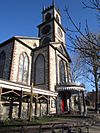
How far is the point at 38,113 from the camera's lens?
1912cm

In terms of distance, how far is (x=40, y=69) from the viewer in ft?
76.6

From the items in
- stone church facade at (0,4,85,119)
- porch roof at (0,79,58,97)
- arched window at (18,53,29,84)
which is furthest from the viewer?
arched window at (18,53,29,84)

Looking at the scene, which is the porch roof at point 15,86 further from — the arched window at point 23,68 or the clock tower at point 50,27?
the clock tower at point 50,27

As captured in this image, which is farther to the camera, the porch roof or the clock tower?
the clock tower

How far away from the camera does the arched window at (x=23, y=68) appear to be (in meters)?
22.2

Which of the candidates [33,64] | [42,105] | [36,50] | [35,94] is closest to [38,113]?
[42,105]

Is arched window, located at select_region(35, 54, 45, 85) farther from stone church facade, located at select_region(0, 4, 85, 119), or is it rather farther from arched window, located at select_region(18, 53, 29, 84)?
arched window, located at select_region(18, 53, 29, 84)

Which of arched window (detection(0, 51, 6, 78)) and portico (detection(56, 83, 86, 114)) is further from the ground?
arched window (detection(0, 51, 6, 78))

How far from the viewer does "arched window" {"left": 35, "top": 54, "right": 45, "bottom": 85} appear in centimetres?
2256

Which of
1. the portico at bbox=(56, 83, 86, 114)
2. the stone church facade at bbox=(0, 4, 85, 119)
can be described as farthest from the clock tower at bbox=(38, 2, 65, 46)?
Answer: the portico at bbox=(56, 83, 86, 114)

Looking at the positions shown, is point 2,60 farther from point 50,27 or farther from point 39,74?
point 50,27

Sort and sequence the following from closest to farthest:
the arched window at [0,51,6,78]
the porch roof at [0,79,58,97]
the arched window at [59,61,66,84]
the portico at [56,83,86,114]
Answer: the porch roof at [0,79,58,97] < the portico at [56,83,86,114] < the arched window at [0,51,6,78] < the arched window at [59,61,66,84]

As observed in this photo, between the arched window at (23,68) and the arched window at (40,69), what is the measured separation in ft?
4.99

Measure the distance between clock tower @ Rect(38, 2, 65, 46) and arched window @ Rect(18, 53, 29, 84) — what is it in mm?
8537
